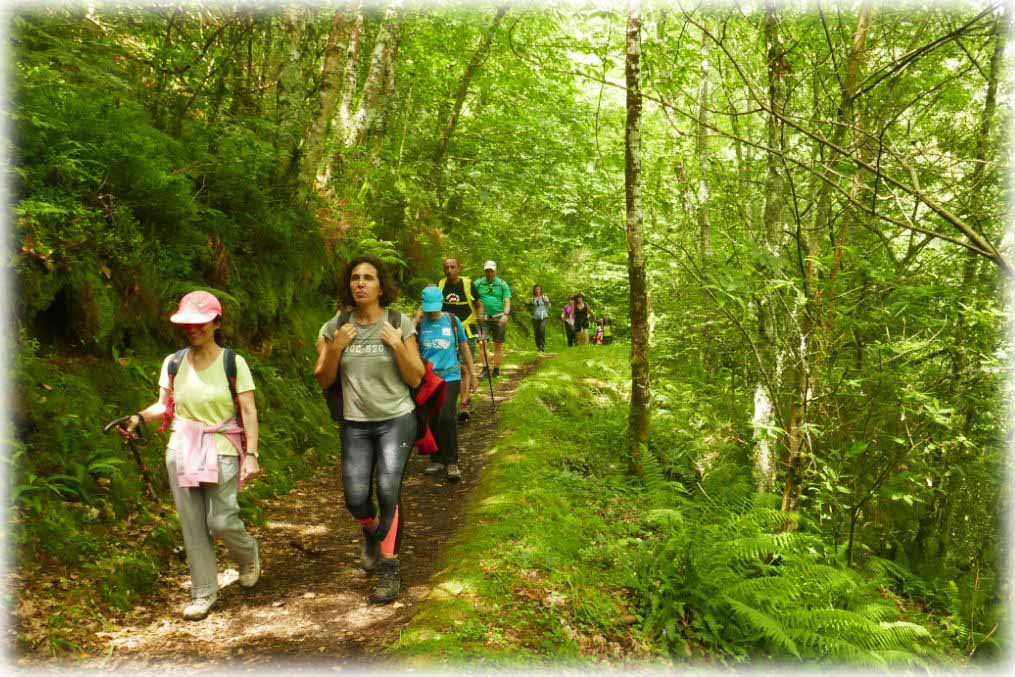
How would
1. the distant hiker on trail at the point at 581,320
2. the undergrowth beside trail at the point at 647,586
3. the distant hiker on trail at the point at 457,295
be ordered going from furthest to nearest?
the distant hiker on trail at the point at 581,320 → the distant hiker on trail at the point at 457,295 → the undergrowth beside trail at the point at 647,586

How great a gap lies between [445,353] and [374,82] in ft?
23.0

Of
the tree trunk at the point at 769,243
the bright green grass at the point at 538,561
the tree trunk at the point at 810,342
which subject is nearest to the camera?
the bright green grass at the point at 538,561

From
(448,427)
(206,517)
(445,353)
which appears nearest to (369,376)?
(206,517)

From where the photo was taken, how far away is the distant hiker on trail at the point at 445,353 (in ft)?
22.0

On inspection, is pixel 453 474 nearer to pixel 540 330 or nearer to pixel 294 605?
pixel 294 605

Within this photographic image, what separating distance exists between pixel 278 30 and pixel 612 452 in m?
8.86

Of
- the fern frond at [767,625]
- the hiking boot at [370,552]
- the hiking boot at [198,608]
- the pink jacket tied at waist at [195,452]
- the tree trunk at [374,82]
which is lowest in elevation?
the fern frond at [767,625]

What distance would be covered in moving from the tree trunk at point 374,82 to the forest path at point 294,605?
7294 mm

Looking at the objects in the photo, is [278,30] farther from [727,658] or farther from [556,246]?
[556,246]

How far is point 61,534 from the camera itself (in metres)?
4.14

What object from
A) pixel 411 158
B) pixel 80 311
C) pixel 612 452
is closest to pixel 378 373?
pixel 80 311

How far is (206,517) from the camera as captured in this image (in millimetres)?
4203

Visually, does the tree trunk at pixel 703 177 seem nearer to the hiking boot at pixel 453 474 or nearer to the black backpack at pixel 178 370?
the hiking boot at pixel 453 474

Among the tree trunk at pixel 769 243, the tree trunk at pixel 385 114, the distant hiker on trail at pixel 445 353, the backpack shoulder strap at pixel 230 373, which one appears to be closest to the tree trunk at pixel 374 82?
the tree trunk at pixel 385 114
